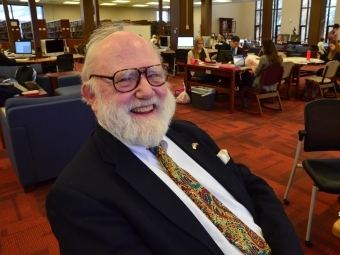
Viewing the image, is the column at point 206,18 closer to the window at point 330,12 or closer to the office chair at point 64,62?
the window at point 330,12

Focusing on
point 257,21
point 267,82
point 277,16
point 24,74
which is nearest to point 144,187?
point 267,82

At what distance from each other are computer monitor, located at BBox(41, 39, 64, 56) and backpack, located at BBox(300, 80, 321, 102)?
6180 millimetres

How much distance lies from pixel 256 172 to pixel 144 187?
7.09ft

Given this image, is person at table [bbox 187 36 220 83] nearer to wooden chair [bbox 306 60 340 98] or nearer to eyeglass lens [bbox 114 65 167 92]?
wooden chair [bbox 306 60 340 98]

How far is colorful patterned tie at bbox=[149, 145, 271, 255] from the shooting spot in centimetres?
100

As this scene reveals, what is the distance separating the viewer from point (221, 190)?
44.9 inches

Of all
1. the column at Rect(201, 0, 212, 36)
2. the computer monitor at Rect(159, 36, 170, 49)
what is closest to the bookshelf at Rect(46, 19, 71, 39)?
the computer monitor at Rect(159, 36, 170, 49)

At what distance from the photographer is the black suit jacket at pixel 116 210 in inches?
32.2

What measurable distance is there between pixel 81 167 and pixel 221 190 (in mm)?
527

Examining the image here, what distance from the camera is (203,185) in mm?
1110

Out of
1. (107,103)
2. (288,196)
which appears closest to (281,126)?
(288,196)

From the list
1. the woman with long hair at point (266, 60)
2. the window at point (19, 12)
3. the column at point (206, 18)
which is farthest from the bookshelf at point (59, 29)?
the woman with long hair at point (266, 60)

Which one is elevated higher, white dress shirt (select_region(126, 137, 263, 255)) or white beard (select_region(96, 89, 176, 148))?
white beard (select_region(96, 89, 176, 148))

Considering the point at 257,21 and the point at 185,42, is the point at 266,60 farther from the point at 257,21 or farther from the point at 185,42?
the point at 257,21
